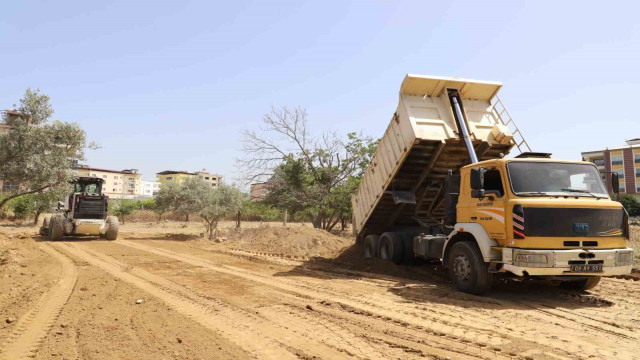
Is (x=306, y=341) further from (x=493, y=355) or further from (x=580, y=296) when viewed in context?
(x=580, y=296)

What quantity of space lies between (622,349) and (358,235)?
26.9 feet

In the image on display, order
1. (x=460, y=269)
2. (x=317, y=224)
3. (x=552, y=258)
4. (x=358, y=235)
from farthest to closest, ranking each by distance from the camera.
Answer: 1. (x=317, y=224)
2. (x=358, y=235)
3. (x=460, y=269)
4. (x=552, y=258)

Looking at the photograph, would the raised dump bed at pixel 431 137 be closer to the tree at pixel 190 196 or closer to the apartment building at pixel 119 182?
the tree at pixel 190 196

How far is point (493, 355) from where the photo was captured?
13.1ft

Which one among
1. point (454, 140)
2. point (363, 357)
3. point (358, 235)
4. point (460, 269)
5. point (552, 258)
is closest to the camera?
point (363, 357)

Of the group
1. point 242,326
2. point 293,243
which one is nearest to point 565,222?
point 242,326

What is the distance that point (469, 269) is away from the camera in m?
7.07

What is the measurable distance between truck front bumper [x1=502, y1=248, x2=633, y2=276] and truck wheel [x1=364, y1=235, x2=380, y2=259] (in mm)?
5240

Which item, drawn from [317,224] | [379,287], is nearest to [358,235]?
[379,287]

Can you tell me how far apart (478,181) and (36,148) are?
2186 cm

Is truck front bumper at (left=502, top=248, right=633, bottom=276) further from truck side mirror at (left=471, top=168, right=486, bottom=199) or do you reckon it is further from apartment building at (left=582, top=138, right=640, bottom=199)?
apartment building at (left=582, top=138, right=640, bottom=199)

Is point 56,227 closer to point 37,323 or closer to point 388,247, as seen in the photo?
point 37,323

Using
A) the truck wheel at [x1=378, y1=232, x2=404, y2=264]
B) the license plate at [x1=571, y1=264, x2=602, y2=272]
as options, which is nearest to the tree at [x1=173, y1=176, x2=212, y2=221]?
the truck wheel at [x1=378, y1=232, x2=404, y2=264]

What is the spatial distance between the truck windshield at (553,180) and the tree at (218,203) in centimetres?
1805
